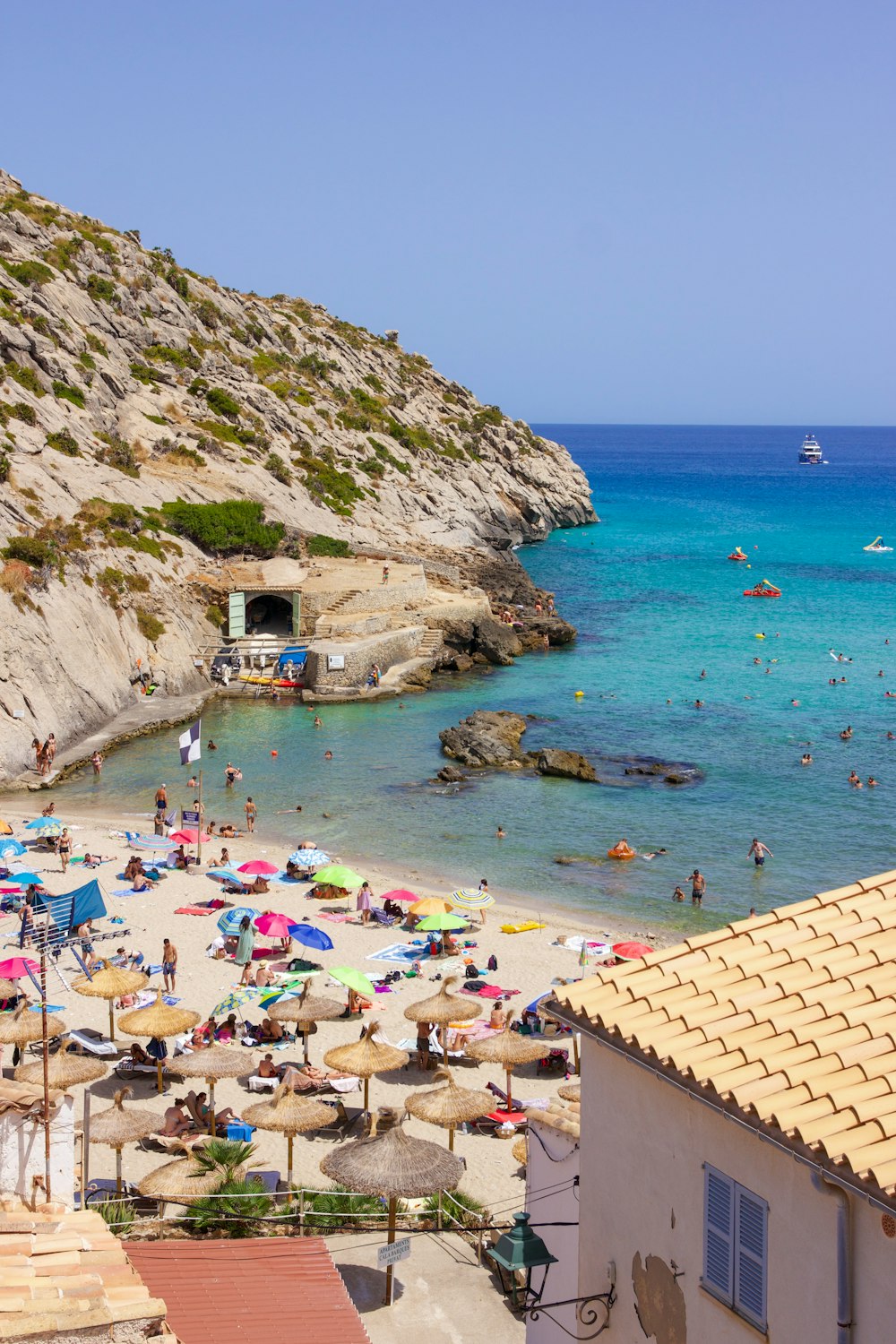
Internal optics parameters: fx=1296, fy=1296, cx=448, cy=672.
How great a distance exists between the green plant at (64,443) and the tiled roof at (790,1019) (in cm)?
6002

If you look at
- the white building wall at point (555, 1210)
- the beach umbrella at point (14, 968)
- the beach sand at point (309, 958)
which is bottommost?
the beach sand at point (309, 958)

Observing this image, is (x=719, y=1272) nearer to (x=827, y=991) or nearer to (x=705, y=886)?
(x=827, y=991)

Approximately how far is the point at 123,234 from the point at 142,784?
228ft

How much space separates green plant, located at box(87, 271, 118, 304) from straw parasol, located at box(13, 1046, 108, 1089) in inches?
2986

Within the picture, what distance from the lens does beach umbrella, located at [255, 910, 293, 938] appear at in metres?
26.5

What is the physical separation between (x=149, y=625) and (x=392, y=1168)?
43.1m

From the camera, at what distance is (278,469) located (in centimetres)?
7975

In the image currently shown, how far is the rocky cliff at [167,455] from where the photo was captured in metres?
49.6

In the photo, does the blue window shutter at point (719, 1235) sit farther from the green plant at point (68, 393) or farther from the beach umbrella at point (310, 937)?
the green plant at point (68, 393)

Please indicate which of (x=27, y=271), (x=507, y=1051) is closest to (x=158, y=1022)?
(x=507, y=1051)

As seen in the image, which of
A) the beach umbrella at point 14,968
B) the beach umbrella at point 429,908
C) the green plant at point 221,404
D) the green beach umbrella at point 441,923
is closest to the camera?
the beach umbrella at point 14,968

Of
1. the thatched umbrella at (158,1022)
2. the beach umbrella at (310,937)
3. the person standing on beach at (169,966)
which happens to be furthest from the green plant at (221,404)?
the thatched umbrella at (158,1022)

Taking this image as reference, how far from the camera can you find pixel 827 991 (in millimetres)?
8875

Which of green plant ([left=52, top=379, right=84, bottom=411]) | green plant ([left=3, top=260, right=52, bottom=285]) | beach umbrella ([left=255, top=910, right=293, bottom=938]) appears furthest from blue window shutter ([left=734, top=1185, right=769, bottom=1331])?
green plant ([left=3, top=260, right=52, bottom=285])
